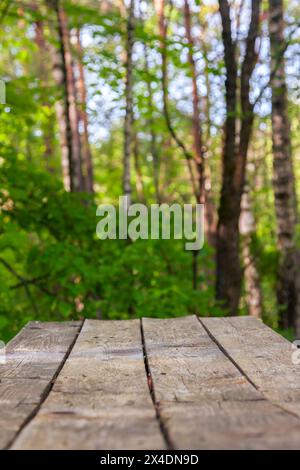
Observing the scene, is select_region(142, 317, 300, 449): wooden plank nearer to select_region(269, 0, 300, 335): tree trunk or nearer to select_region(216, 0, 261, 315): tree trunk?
select_region(216, 0, 261, 315): tree trunk

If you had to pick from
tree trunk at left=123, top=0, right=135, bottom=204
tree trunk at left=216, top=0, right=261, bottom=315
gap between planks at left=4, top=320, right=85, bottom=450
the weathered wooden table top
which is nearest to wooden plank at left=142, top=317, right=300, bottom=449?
the weathered wooden table top

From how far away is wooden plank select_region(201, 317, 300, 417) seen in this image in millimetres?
2064

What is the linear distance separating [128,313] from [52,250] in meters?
1.12

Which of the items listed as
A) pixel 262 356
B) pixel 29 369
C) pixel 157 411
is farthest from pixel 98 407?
pixel 262 356

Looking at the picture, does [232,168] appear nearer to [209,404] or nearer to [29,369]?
[29,369]

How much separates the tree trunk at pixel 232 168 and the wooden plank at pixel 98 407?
3.67 meters

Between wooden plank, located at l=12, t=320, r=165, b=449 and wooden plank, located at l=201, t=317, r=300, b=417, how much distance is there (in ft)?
1.30

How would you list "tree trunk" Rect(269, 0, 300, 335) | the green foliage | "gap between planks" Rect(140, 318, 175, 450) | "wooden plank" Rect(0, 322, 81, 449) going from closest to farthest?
1. "gap between planks" Rect(140, 318, 175, 450)
2. "wooden plank" Rect(0, 322, 81, 449)
3. the green foliage
4. "tree trunk" Rect(269, 0, 300, 335)

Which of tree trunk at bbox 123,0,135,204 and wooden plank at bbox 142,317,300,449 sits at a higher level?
tree trunk at bbox 123,0,135,204

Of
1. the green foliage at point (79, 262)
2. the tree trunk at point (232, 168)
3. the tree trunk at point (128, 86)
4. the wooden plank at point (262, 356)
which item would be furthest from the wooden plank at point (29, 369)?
the tree trunk at point (128, 86)

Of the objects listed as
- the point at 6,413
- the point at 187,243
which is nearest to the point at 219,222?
the point at 187,243

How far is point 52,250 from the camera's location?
5.85 meters

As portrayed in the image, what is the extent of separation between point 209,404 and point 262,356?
0.79m

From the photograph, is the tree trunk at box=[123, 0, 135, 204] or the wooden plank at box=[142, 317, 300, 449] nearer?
the wooden plank at box=[142, 317, 300, 449]
